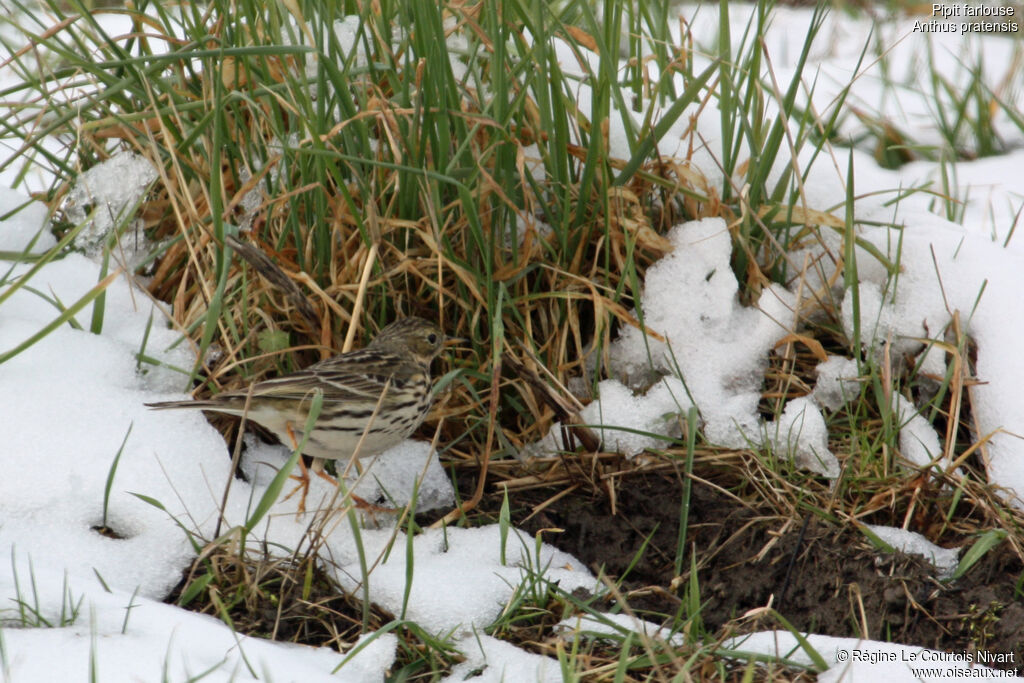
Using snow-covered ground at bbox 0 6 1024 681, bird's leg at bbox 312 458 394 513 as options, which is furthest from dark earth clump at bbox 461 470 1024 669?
bird's leg at bbox 312 458 394 513

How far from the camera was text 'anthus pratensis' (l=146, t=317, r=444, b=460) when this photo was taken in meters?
3.18

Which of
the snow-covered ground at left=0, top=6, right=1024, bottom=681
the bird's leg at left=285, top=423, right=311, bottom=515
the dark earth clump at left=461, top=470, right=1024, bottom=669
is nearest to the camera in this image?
the snow-covered ground at left=0, top=6, right=1024, bottom=681

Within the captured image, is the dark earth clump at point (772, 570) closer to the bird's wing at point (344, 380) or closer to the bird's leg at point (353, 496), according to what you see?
the bird's leg at point (353, 496)

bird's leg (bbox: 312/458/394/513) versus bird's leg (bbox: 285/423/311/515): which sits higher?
bird's leg (bbox: 285/423/311/515)

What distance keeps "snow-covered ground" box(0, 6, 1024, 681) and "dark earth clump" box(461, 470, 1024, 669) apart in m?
0.16

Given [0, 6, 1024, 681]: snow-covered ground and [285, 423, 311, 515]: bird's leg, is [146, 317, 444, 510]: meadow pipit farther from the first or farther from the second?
[0, 6, 1024, 681]: snow-covered ground

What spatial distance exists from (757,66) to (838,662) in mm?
2050

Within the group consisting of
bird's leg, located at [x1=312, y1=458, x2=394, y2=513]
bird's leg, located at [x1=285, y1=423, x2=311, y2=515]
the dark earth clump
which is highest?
bird's leg, located at [x1=285, y1=423, x2=311, y2=515]

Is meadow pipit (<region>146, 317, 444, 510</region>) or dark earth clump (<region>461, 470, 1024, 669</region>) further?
meadow pipit (<region>146, 317, 444, 510</region>)

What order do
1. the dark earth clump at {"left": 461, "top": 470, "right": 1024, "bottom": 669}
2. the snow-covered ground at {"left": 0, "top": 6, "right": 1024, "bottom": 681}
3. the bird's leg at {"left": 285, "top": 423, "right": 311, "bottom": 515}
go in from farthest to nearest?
1. the bird's leg at {"left": 285, "top": 423, "right": 311, "bottom": 515}
2. the dark earth clump at {"left": 461, "top": 470, "right": 1024, "bottom": 669}
3. the snow-covered ground at {"left": 0, "top": 6, "right": 1024, "bottom": 681}

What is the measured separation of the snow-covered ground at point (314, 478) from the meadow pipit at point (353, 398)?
192 millimetres

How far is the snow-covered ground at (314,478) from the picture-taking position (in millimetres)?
2418

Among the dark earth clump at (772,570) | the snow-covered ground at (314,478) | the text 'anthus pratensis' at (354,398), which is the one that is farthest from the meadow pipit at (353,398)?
the dark earth clump at (772,570)

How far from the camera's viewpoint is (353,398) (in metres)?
3.31
